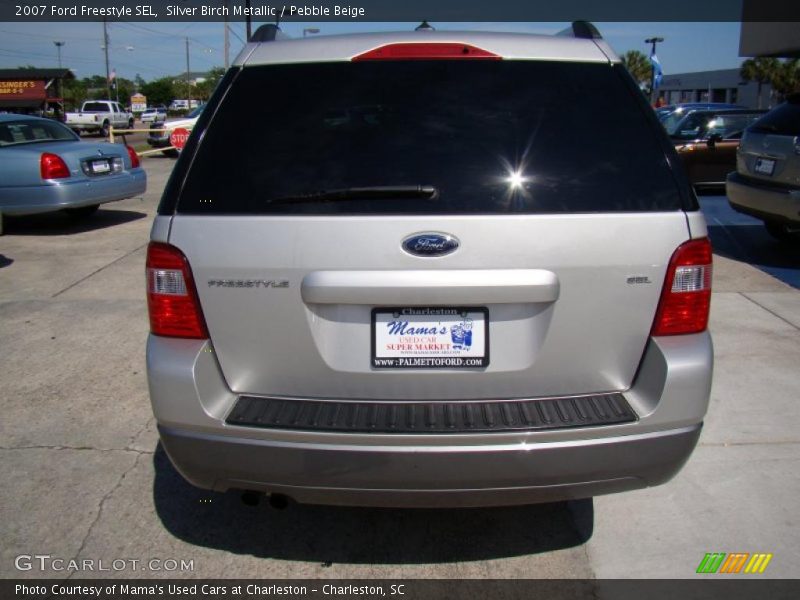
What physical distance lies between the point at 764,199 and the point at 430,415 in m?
6.63

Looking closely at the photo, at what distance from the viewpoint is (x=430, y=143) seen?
241 centimetres

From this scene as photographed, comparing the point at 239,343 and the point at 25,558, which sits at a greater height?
the point at 239,343

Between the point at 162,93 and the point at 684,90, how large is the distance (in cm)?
6782

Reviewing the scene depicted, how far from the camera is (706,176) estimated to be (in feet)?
41.7

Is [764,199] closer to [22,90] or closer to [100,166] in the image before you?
[100,166]

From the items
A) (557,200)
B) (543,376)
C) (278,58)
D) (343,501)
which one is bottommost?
(343,501)

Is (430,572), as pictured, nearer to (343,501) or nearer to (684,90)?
(343,501)

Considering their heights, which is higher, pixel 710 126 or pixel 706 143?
pixel 710 126

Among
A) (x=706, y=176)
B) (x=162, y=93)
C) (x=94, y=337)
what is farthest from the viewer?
(x=162, y=93)

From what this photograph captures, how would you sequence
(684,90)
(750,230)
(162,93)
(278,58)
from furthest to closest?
(162,93) → (684,90) → (750,230) → (278,58)

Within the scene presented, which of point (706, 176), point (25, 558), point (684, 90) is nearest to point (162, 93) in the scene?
point (684, 90)

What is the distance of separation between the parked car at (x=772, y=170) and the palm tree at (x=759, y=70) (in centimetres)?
5459

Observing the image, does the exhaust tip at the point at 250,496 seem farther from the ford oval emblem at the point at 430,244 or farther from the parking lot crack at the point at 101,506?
the ford oval emblem at the point at 430,244

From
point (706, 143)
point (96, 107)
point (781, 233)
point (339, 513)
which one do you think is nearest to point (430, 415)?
point (339, 513)
